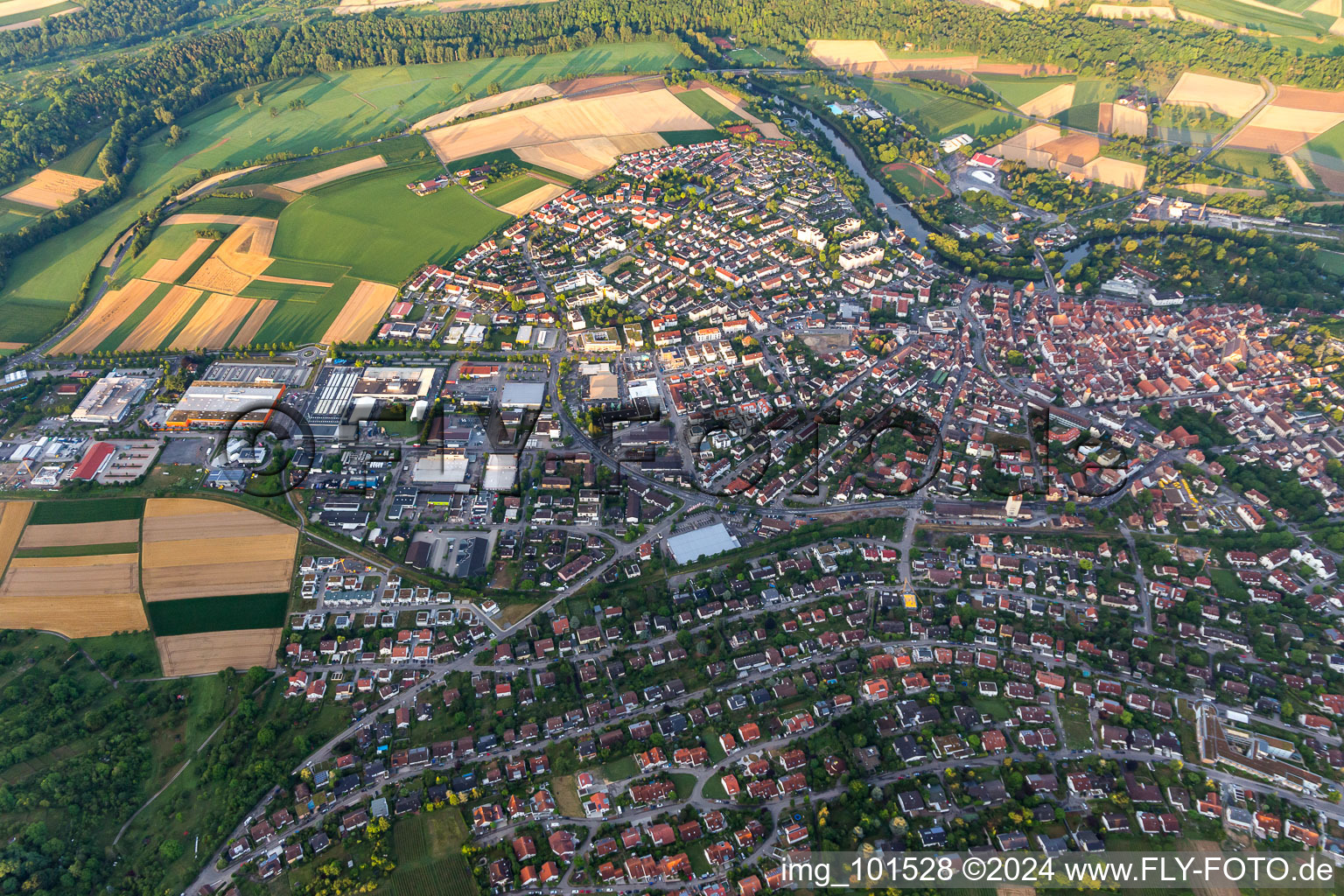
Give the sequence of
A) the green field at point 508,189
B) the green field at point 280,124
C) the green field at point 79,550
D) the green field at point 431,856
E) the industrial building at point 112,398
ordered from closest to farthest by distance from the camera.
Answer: the green field at point 431,856, the green field at point 79,550, the industrial building at point 112,398, the green field at point 280,124, the green field at point 508,189

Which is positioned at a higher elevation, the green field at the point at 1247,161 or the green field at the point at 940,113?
the green field at the point at 940,113

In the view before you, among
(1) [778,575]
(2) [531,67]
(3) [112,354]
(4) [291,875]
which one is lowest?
(4) [291,875]

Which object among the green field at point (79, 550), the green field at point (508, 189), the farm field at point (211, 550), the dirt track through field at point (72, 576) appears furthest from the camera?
the green field at point (508, 189)

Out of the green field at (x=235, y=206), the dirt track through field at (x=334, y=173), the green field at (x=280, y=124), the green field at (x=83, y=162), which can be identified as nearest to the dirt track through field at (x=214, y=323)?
the green field at (x=280, y=124)

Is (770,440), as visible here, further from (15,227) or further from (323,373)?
(15,227)

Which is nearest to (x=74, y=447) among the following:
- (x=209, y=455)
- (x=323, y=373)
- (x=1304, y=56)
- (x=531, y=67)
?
(x=209, y=455)

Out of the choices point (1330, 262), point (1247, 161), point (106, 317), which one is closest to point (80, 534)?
point (106, 317)

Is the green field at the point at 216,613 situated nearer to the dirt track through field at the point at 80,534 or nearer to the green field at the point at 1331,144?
the dirt track through field at the point at 80,534
